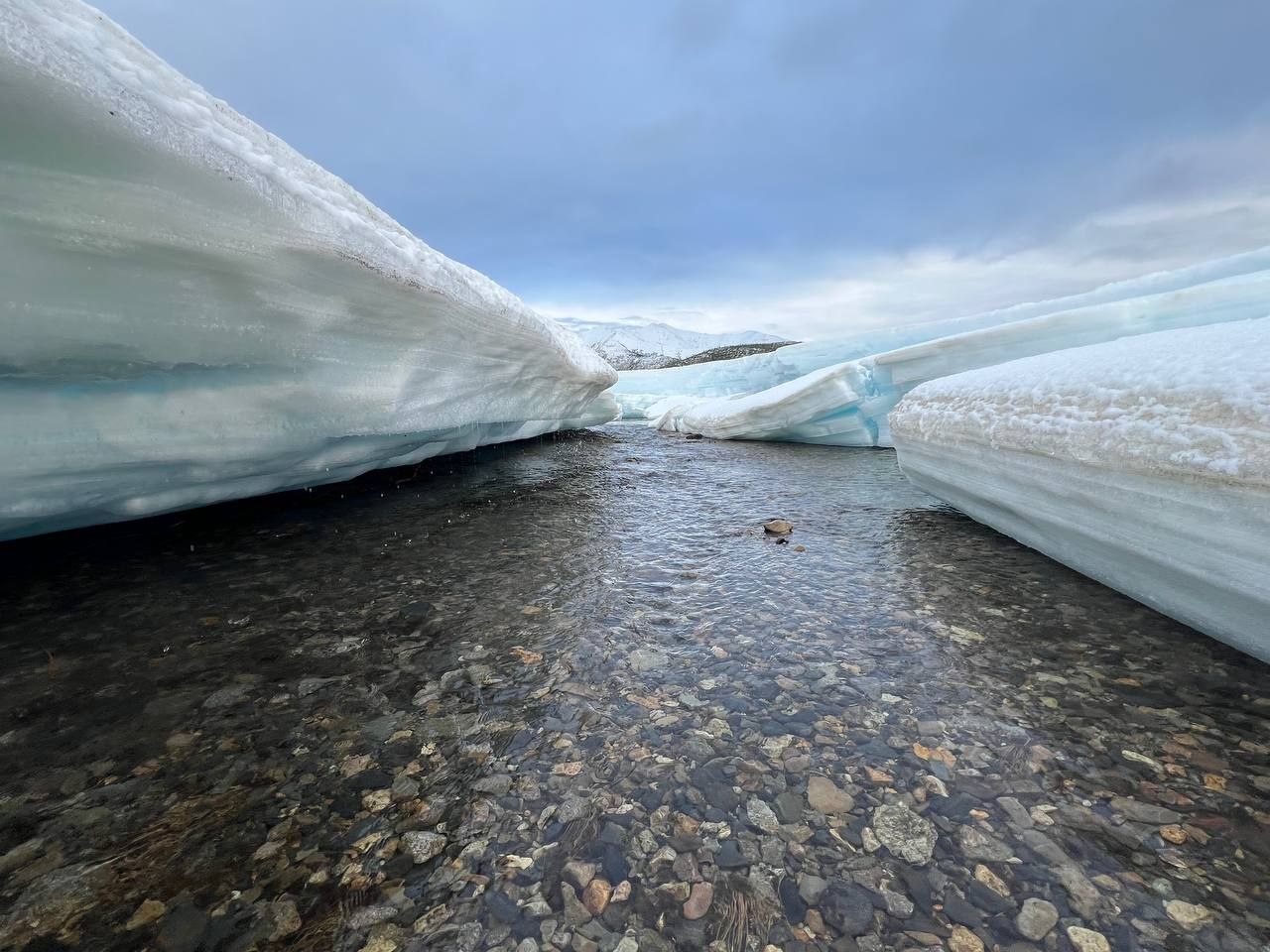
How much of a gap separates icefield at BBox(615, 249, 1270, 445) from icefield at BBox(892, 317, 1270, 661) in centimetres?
304

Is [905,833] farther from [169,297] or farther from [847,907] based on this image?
[169,297]

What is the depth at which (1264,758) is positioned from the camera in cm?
122

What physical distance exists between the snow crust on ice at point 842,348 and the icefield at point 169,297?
7.32 metres

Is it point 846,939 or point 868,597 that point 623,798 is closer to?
point 846,939

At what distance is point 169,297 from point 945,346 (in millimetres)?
6124

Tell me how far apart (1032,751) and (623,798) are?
989mm

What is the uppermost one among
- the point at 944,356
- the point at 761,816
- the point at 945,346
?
the point at 945,346

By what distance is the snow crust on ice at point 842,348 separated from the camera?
604cm

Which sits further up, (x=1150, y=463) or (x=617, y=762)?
(x=1150, y=463)

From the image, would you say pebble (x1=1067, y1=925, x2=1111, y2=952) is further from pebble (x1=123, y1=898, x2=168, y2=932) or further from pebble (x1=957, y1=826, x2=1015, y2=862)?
pebble (x1=123, y1=898, x2=168, y2=932)

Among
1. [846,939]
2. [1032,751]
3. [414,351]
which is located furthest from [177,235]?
[1032,751]

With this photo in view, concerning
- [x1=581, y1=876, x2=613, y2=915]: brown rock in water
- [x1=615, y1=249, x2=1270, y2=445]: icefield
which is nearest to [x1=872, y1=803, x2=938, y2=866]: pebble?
[x1=581, y1=876, x2=613, y2=915]: brown rock in water

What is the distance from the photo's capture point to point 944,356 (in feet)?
18.3

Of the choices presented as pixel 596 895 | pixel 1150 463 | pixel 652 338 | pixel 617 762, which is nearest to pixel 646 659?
pixel 617 762
